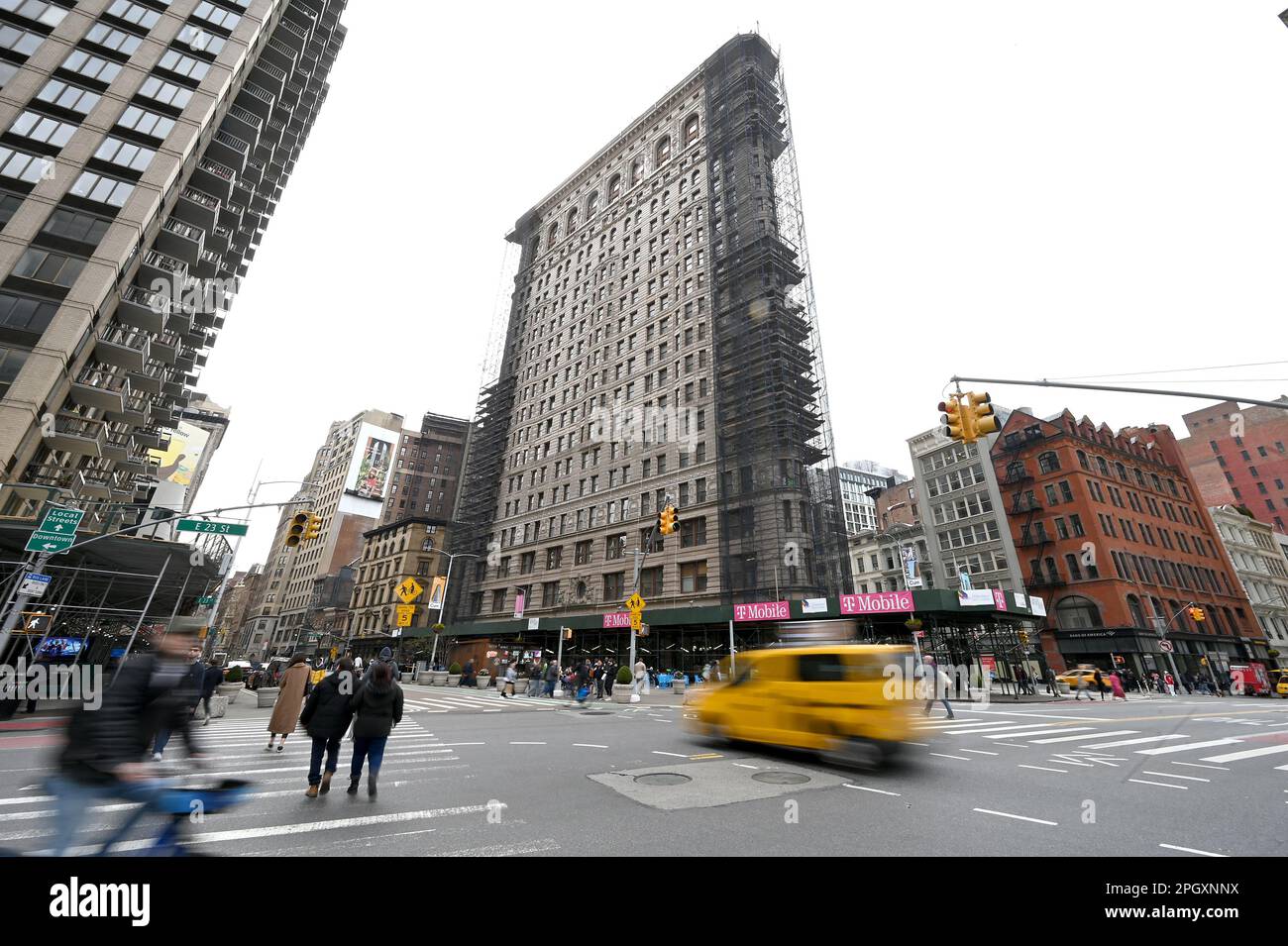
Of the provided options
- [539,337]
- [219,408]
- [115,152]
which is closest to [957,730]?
[115,152]

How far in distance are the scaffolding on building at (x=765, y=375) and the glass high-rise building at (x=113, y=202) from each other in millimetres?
33271

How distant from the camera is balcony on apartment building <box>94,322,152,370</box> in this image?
2609 centimetres

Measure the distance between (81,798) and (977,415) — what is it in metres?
12.2

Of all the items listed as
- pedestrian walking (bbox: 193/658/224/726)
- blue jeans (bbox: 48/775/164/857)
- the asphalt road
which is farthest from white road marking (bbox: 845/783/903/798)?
pedestrian walking (bbox: 193/658/224/726)

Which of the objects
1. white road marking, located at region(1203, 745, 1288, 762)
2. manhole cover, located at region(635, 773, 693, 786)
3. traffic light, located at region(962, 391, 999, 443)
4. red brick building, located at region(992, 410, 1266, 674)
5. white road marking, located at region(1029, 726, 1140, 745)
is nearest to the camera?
manhole cover, located at region(635, 773, 693, 786)

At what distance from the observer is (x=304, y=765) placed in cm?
924

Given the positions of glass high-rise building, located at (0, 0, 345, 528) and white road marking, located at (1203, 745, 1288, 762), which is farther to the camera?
glass high-rise building, located at (0, 0, 345, 528)

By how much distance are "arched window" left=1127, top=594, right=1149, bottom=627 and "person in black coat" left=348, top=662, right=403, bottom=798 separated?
56.2 m

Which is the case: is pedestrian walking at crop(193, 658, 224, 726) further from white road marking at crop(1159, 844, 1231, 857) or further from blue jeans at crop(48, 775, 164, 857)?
white road marking at crop(1159, 844, 1231, 857)

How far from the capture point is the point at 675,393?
147 feet

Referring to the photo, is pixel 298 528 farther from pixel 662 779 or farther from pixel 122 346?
pixel 122 346

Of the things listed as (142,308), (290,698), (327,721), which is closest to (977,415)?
(327,721)
